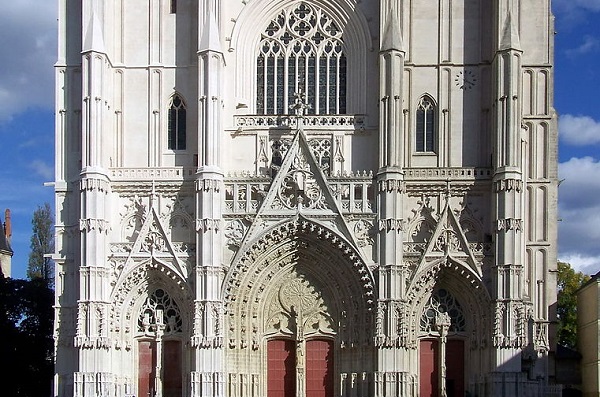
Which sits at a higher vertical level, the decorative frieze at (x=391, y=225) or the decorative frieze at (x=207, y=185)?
the decorative frieze at (x=207, y=185)

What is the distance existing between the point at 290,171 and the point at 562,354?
1236 cm

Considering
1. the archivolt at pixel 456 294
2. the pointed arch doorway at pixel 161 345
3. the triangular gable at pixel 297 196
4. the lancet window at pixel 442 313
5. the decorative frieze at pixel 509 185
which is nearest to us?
the decorative frieze at pixel 509 185

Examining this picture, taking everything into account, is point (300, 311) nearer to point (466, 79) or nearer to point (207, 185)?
point (207, 185)

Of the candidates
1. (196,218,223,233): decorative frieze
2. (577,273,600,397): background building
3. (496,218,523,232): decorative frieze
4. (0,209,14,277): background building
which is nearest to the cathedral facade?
(196,218,223,233): decorative frieze

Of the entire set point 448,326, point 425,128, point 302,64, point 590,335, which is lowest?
→ point 590,335

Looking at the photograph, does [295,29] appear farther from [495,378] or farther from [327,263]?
[495,378]

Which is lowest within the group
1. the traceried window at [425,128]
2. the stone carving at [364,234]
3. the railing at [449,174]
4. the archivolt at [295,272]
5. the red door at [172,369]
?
the red door at [172,369]

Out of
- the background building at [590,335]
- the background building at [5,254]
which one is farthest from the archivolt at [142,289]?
the background building at [5,254]

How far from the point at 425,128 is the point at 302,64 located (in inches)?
203

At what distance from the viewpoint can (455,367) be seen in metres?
39.1

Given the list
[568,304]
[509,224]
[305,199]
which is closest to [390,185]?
[305,199]

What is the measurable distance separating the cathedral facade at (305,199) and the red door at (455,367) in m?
0.07

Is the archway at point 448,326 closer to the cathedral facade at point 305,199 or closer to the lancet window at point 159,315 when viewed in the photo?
the cathedral facade at point 305,199

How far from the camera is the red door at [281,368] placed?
130 ft
